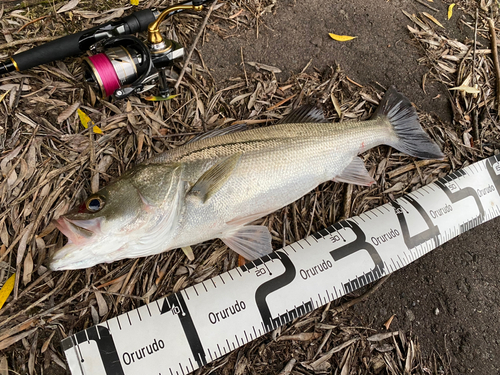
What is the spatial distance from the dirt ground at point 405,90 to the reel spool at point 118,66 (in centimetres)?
69

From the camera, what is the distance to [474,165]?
3111 millimetres

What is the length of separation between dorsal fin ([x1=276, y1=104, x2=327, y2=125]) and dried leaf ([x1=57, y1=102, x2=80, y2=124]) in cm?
168

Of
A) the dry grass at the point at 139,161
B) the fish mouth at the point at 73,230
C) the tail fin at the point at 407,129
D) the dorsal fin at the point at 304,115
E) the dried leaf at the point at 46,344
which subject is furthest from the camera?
the tail fin at the point at 407,129

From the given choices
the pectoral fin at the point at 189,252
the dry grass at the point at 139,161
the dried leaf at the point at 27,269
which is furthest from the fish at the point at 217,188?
the dried leaf at the point at 27,269

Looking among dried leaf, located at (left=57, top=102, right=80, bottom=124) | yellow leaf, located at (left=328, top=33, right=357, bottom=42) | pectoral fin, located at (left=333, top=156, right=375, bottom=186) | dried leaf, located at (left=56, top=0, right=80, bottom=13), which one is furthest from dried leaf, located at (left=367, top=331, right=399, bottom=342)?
dried leaf, located at (left=56, top=0, right=80, bottom=13)

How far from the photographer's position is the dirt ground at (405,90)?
279 cm

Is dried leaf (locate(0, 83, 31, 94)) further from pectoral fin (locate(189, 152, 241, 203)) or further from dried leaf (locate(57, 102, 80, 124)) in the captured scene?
pectoral fin (locate(189, 152, 241, 203))

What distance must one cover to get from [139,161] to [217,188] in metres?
0.83

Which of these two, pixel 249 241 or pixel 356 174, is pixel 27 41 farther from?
pixel 356 174

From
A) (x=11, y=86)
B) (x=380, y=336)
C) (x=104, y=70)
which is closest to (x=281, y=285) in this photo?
(x=380, y=336)

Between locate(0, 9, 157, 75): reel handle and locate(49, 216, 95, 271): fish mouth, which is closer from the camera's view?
locate(49, 216, 95, 271): fish mouth

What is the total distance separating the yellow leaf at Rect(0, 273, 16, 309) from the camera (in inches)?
90.6

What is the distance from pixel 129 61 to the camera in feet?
8.22

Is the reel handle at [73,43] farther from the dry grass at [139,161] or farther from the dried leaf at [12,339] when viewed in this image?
the dried leaf at [12,339]
